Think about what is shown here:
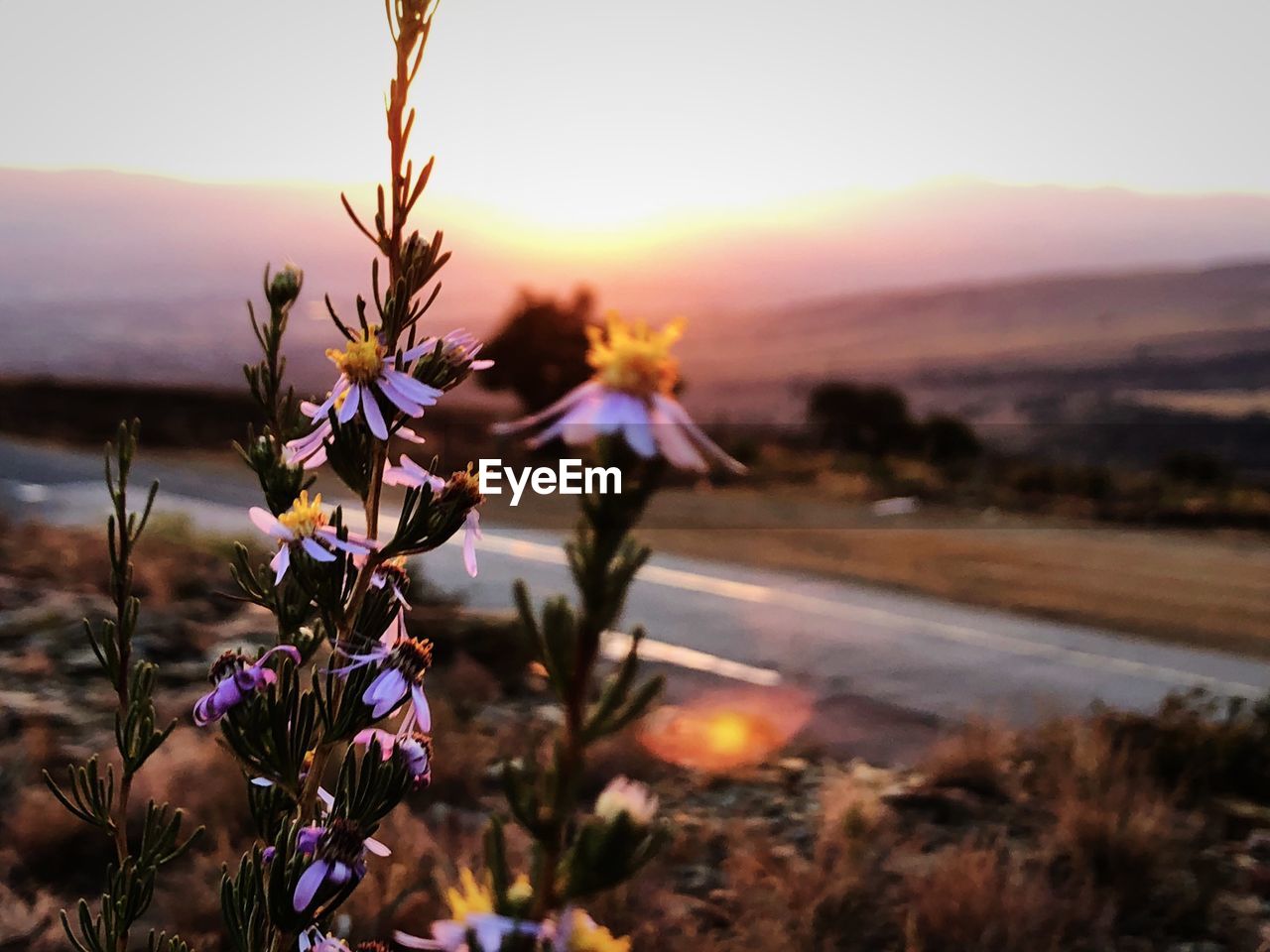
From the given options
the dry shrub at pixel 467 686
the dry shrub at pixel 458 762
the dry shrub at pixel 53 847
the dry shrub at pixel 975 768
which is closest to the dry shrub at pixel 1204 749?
the dry shrub at pixel 975 768

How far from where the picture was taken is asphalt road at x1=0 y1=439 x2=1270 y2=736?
7.32 meters

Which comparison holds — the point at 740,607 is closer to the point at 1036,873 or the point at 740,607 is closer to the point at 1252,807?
the point at 1252,807

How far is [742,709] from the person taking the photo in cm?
665

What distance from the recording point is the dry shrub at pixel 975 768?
5.04m

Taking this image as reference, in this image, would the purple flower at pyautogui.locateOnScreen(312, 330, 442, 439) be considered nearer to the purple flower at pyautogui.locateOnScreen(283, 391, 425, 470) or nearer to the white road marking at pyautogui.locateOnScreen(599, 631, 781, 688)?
the purple flower at pyautogui.locateOnScreen(283, 391, 425, 470)

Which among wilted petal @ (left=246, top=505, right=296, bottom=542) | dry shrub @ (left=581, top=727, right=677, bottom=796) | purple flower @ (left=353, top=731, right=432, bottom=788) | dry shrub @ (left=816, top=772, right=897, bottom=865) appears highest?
wilted petal @ (left=246, top=505, right=296, bottom=542)

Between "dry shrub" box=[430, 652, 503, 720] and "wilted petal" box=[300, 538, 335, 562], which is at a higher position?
"wilted petal" box=[300, 538, 335, 562]

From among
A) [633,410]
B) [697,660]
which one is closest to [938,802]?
[697,660]

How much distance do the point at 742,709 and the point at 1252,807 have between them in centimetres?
264

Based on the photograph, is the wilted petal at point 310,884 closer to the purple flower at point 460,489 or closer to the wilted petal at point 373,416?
the purple flower at point 460,489

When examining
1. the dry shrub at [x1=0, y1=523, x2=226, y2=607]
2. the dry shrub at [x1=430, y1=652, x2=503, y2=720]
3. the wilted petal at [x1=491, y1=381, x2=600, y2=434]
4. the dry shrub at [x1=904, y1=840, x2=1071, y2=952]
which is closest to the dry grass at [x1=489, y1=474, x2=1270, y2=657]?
the dry shrub at [x1=0, y1=523, x2=226, y2=607]

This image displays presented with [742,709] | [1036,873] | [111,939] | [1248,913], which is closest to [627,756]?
[742,709]

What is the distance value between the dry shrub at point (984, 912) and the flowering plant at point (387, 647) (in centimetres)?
252

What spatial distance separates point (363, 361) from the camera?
51.4 inches
